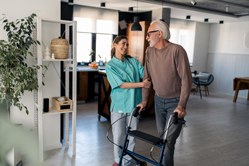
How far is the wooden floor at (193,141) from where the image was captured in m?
3.01

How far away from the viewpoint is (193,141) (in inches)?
148

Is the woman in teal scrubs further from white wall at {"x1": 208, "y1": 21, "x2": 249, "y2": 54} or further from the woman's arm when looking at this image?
white wall at {"x1": 208, "y1": 21, "x2": 249, "y2": 54}

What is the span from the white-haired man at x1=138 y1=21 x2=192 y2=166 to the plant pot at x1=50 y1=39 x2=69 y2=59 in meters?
1.15

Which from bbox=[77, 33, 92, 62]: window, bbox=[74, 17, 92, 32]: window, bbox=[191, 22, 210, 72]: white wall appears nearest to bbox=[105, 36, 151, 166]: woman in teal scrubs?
bbox=[74, 17, 92, 32]: window

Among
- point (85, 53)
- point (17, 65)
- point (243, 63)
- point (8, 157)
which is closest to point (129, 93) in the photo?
point (17, 65)

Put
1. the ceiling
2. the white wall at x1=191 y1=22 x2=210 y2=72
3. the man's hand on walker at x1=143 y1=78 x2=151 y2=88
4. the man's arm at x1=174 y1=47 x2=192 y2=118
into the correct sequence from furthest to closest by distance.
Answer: the white wall at x1=191 y1=22 x2=210 y2=72
the ceiling
the man's hand on walker at x1=143 y1=78 x2=151 y2=88
the man's arm at x1=174 y1=47 x2=192 y2=118

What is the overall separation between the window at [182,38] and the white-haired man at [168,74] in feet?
20.6

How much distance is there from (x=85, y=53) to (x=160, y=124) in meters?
5.18

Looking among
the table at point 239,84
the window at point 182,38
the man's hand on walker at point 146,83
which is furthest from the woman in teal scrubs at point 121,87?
the window at point 182,38

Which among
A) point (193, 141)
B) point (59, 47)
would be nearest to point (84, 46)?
point (59, 47)

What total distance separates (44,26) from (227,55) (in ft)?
24.3

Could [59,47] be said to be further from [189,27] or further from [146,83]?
[189,27]

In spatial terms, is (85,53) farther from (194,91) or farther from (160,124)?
(160,124)

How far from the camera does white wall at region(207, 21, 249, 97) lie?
8086 millimetres
